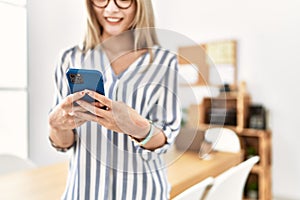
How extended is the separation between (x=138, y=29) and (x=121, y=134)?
5.1 inches

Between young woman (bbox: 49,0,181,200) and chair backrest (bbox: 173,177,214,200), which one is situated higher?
young woman (bbox: 49,0,181,200)

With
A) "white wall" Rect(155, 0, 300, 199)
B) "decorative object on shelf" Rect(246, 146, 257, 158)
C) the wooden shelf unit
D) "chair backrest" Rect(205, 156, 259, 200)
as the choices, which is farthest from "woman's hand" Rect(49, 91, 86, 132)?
"decorative object on shelf" Rect(246, 146, 257, 158)

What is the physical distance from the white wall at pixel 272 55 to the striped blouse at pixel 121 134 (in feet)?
2.51

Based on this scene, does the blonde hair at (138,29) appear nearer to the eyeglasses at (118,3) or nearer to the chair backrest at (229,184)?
the eyeglasses at (118,3)

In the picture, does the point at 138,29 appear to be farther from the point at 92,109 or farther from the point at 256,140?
the point at 256,140

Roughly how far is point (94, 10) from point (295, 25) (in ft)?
4.02

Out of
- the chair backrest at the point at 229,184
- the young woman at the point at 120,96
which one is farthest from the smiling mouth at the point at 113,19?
the chair backrest at the point at 229,184

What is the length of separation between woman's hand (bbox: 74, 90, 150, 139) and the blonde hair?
3.9 inches

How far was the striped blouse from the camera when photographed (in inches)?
13.9

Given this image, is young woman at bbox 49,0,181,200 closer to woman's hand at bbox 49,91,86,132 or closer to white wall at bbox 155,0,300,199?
woman's hand at bbox 49,91,86,132

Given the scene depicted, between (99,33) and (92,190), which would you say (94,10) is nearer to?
(99,33)

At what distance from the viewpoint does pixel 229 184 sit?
2.09 feet

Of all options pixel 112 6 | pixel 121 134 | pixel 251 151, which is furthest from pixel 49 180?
pixel 251 151

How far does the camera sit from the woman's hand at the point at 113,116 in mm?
289
